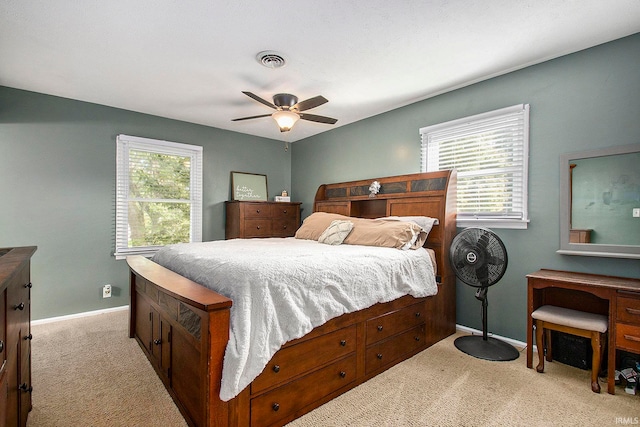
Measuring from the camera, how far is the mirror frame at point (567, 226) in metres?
2.23

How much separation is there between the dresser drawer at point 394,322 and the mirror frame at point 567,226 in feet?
4.14

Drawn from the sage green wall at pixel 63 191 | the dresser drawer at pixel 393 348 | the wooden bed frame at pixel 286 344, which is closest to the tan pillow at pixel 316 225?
the wooden bed frame at pixel 286 344

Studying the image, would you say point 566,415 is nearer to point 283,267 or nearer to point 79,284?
point 283,267

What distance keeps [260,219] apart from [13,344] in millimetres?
3420

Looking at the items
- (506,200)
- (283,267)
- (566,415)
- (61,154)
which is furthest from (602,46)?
(61,154)

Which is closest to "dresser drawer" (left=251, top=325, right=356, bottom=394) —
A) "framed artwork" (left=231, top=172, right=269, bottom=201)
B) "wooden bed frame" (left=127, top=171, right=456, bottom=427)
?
"wooden bed frame" (left=127, top=171, right=456, bottom=427)

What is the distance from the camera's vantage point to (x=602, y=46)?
239 cm

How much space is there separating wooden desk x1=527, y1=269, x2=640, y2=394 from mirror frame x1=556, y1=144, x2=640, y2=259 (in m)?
0.17

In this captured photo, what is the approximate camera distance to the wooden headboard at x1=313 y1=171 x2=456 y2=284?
3.03 metres

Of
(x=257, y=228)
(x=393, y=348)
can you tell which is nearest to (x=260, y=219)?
(x=257, y=228)

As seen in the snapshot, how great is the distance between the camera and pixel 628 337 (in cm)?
194

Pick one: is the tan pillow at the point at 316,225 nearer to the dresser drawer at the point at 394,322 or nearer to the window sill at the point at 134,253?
the dresser drawer at the point at 394,322

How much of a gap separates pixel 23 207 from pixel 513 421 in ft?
15.6

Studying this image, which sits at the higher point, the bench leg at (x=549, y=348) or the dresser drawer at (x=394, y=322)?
the dresser drawer at (x=394, y=322)
